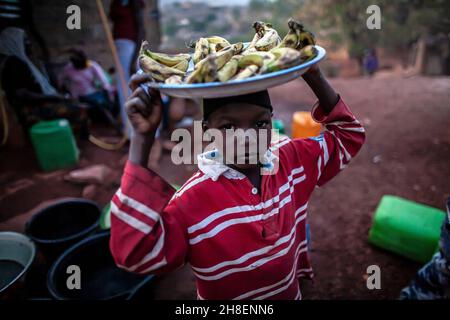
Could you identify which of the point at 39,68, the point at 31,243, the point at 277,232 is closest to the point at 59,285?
the point at 31,243

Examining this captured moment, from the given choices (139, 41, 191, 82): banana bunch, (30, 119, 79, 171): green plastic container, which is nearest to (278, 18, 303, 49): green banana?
(139, 41, 191, 82): banana bunch

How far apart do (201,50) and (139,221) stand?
2.50ft

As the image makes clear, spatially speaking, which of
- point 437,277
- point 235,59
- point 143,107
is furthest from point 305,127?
point 143,107

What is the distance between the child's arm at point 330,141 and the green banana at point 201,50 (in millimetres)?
562

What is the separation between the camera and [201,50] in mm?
1263

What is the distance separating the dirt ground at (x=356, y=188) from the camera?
289 cm

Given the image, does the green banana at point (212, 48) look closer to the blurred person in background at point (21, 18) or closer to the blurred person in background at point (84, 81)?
the blurred person in background at point (21, 18)

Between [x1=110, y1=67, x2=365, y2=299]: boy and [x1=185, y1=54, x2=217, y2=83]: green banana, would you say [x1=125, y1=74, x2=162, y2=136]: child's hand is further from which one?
[x1=185, y1=54, x2=217, y2=83]: green banana

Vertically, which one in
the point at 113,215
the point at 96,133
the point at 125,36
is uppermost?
the point at 125,36

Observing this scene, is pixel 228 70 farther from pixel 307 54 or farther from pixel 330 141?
pixel 330 141

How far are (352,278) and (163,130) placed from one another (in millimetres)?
4664

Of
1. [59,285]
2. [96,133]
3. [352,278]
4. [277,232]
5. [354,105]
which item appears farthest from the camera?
[354,105]

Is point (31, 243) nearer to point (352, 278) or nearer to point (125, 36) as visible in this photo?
point (352, 278)

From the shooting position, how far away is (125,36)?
200 inches
